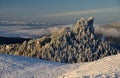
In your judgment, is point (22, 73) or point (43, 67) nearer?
point (22, 73)

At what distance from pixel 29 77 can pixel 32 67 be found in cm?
899

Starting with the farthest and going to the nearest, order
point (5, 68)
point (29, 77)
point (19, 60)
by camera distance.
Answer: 1. point (19, 60)
2. point (5, 68)
3. point (29, 77)

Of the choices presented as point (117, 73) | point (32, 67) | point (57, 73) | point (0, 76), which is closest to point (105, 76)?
point (117, 73)

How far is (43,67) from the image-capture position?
70125mm

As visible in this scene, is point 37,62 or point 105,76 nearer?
point 105,76

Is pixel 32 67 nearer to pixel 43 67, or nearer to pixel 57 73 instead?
pixel 43 67

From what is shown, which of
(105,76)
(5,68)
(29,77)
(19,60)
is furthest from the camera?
(19,60)

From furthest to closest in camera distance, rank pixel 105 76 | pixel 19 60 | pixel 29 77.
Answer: pixel 19 60 → pixel 29 77 → pixel 105 76

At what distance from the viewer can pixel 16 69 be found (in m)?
67.0

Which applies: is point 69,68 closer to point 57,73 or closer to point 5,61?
point 57,73

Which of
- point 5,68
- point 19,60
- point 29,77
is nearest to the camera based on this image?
point 29,77

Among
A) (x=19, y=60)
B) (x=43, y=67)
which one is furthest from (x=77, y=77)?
(x=19, y=60)

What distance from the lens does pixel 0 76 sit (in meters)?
62.2

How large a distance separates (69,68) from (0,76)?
13051 millimetres
